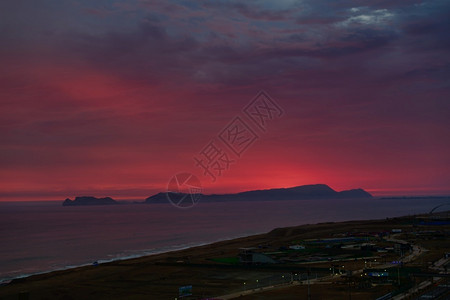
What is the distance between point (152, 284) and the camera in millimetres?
53312

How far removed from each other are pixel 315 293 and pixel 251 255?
2184 cm

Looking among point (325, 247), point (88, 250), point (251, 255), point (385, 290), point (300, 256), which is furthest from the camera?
point (88, 250)

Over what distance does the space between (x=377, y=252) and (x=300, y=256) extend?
12.2 m

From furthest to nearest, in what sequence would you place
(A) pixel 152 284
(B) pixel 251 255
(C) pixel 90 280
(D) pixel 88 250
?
(D) pixel 88 250, (B) pixel 251 255, (C) pixel 90 280, (A) pixel 152 284

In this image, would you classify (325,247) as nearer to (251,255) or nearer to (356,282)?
(251,255)

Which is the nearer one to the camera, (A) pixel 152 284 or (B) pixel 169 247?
(A) pixel 152 284

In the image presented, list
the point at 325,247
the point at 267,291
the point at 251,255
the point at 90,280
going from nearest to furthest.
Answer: the point at 267,291 < the point at 90,280 < the point at 251,255 < the point at 325,247

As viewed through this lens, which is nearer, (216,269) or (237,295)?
(237,295)

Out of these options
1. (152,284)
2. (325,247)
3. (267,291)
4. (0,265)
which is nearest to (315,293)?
(267,291)

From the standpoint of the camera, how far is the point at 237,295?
43.7 metres

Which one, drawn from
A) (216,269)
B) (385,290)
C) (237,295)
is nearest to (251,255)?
(216,269)

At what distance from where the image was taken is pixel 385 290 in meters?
41.9

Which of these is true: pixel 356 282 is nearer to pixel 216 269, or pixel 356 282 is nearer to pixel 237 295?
pixel 237 295

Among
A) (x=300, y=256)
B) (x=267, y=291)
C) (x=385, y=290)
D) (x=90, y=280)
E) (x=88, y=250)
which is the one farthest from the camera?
(x=88, y=250)
